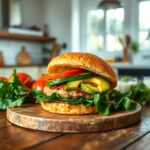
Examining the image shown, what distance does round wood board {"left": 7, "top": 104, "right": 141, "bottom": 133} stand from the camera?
2.32 ft

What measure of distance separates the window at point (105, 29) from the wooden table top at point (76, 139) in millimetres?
3536

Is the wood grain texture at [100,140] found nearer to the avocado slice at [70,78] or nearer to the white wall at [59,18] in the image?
the avocado slice at [70,78]

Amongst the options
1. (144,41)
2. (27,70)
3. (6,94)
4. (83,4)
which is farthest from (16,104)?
(83,4)

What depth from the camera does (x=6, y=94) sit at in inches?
35.6

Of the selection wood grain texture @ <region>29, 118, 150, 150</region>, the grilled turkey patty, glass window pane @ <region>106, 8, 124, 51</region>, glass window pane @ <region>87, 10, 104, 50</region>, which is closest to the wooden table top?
wood grain texture @ <region>29, 118, 150, 150</region>

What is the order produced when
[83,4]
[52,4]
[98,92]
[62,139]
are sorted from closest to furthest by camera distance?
[62,139], [98,92], [83,4], [52,4]

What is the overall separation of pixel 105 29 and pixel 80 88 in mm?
3565

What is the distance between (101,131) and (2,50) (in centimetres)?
364

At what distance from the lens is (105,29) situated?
13.9 feet

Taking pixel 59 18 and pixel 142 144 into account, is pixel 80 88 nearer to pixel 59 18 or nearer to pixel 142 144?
pixel 142 144

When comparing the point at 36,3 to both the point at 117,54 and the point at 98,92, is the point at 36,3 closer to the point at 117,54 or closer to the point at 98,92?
the point at 117,54

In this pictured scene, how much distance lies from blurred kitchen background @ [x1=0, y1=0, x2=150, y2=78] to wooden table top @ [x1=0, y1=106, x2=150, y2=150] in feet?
9.80

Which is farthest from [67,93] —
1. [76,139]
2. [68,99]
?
[76,139]

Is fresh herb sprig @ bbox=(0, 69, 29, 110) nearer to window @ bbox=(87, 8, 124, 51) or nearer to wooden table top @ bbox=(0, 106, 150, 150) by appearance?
wooden table top @ bbox=(0, 106, 150, 150)
